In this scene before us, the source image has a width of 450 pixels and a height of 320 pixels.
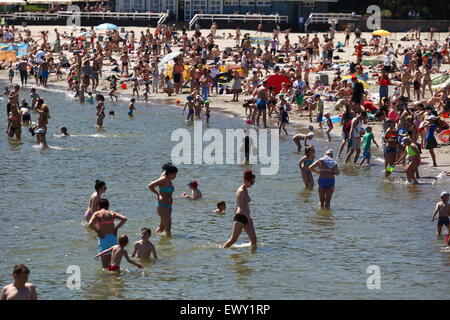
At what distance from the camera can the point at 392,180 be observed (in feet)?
79.3

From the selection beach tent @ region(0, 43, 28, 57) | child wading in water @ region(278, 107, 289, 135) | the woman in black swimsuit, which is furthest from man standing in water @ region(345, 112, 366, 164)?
beach tent @ region(0, 43, 28, 57)

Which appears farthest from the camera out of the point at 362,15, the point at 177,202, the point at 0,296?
the point at 362,15

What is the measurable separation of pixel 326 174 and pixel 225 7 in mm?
45162

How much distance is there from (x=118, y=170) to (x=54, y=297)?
11536 millimetres

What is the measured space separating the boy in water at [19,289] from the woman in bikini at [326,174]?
9.17 m

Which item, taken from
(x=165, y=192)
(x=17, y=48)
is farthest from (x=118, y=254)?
(x=17, y=48)

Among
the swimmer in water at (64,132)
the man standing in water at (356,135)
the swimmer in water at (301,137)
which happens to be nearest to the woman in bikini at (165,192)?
the swimmer in water at (301,137)

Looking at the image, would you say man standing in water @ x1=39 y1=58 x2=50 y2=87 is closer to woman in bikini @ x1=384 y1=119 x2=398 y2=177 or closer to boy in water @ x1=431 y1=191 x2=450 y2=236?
woman in bikini @ x1=384 y1=119 x2=398 y2=177

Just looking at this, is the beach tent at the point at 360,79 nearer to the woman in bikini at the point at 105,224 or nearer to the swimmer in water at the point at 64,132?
the swimmer in water at the point at 64,132

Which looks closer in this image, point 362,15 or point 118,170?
point 118,170

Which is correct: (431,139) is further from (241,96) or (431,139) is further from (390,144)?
(241,96)
